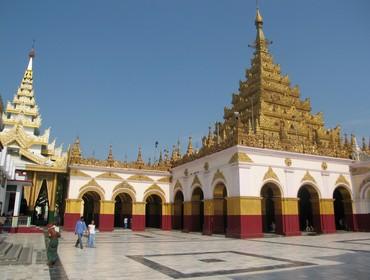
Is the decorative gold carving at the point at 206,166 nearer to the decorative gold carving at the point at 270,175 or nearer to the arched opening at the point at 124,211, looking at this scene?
the decorative gold carving at the point at 270,175

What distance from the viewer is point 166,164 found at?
3091 centimetres

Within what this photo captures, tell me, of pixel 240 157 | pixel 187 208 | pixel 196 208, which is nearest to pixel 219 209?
pixel 196 208

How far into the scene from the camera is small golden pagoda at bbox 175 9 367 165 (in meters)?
23.6

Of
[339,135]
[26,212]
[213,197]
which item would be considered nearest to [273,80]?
[339,135]

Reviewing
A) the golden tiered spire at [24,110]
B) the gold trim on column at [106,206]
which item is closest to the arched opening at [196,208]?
the gold trim on column at [106,206]

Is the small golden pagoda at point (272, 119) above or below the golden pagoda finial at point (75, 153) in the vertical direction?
above

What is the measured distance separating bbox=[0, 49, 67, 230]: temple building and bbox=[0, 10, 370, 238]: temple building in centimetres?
14

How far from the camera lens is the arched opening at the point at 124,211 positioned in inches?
1248

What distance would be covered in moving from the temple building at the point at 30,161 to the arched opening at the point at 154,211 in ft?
29.8

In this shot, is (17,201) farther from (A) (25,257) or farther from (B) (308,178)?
(B) (308,178)

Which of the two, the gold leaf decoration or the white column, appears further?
the gold leaf decoration

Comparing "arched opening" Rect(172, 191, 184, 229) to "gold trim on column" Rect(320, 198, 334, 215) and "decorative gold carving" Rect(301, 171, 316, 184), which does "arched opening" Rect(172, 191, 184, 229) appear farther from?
"gold trim on column" Rect(320, 198, 334, 215)

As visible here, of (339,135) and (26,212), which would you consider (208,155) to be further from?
(26,212)

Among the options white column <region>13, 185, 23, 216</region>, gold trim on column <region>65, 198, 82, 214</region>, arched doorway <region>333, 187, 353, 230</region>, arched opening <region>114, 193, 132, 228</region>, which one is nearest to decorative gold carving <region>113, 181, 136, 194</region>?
arched opening <region>114, 193, 132, 228</region>
